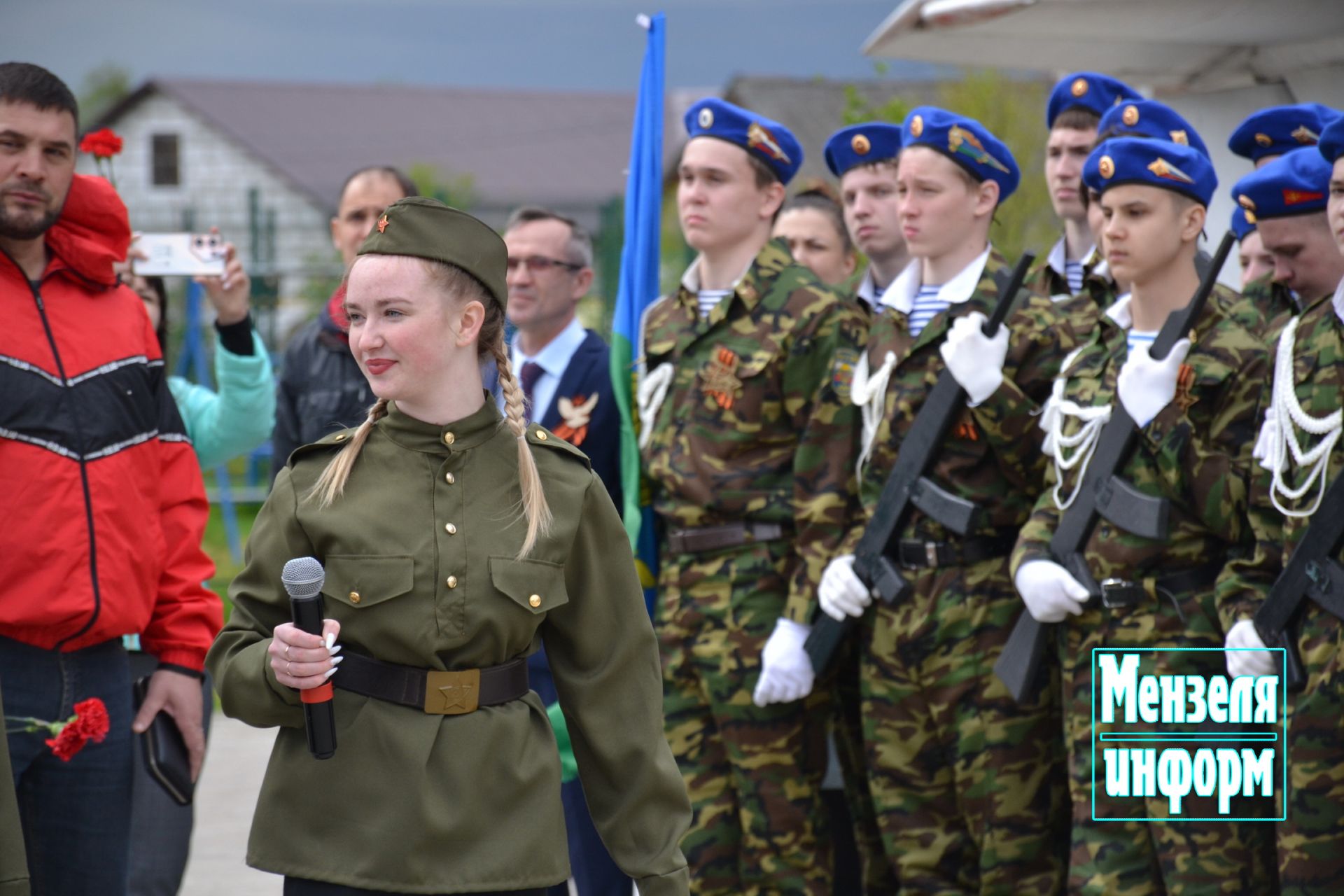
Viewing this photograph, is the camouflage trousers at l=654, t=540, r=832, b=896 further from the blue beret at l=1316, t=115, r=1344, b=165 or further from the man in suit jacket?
the blue beret at l=1316, t=115, r=1344, b=165

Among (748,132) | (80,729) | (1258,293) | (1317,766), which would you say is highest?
(748,132)

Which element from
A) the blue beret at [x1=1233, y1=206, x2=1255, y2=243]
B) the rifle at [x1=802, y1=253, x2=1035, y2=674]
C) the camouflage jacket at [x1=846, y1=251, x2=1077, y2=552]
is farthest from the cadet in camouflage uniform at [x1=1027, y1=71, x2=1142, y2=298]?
the rifle at [x1=802, y1=253, x2=1035, y2=674]

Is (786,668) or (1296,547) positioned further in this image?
(786,668)

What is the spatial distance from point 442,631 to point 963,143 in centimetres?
263

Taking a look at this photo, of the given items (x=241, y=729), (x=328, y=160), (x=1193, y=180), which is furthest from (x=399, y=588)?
(x=328, y=160)

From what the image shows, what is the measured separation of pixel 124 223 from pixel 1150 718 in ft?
9.08

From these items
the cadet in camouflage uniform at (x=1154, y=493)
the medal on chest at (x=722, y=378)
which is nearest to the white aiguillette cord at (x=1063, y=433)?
the cadet in camouflage uniform at (x=1154, y=493)

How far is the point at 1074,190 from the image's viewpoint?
18.4 ft

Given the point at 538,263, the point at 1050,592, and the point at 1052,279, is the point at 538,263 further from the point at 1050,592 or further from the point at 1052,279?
the point at 1050,592

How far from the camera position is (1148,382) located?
406 cm

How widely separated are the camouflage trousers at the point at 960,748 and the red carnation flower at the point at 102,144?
7.98ft

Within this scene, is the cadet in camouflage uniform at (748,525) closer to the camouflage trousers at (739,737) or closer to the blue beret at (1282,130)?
the camouflage trousers at (739,737)

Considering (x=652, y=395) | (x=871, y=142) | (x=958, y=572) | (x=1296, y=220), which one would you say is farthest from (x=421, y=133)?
(x=1296, y=220)

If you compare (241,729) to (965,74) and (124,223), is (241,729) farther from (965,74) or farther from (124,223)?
(965,74)
